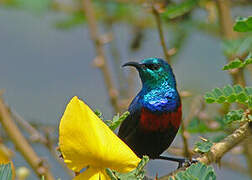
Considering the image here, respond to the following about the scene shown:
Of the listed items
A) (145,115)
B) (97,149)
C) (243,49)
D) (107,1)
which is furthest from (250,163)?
(97,149)

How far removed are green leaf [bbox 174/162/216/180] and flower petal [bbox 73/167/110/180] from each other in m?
0.07

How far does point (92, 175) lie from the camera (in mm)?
469

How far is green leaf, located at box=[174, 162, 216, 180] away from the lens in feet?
1.52

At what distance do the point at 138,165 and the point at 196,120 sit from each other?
428 millimetres

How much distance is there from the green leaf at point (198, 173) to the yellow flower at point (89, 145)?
0.05 m

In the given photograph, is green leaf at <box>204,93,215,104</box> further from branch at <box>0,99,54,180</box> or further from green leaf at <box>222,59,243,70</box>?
branch at <box>0,99,54,180</box>

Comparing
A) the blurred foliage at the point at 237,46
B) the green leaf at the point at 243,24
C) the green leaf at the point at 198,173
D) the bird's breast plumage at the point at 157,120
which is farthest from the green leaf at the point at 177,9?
the green leaf at the point at 198,173

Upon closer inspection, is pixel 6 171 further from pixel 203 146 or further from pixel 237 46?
pixel 237 46

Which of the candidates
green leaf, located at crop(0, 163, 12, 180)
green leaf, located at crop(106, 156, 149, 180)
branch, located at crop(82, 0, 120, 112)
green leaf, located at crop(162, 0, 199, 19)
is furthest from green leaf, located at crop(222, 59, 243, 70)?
branch, located at crop(82, 0, 120, 112)

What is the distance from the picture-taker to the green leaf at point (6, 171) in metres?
0.47

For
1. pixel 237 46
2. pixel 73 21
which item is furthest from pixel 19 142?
pixel 73 21

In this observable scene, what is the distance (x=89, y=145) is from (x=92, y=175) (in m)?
0.03

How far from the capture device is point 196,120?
89cm

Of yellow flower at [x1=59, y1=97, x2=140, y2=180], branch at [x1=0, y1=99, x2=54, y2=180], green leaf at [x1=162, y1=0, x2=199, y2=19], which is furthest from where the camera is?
green leaf at [x1=162, y1=0, x2=199, y2=19]
